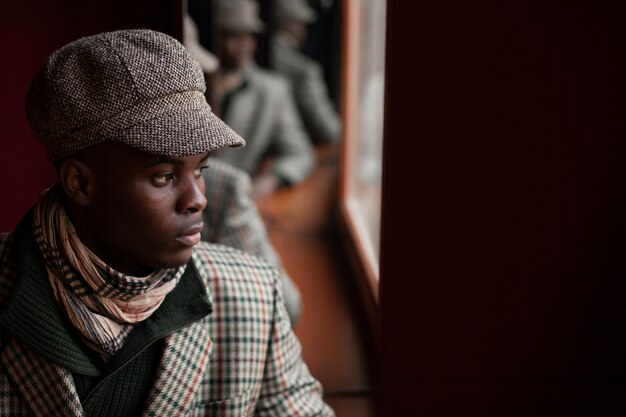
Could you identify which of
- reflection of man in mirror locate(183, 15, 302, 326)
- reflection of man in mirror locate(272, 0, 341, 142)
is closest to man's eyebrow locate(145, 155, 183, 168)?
reflection of man in mirror locate(183, 15, 302, 326)

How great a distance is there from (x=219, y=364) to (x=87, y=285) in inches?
8.3

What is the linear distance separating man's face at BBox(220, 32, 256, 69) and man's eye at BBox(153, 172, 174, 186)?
2.01 metres

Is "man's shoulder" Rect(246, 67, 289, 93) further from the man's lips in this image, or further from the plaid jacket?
the man's lips

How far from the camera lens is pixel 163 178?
990 mm

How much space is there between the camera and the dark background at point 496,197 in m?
1.03

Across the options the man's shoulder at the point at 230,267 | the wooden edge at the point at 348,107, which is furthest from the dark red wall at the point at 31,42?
the wooden edge at the point at 348,107

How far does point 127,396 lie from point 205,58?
133 cm

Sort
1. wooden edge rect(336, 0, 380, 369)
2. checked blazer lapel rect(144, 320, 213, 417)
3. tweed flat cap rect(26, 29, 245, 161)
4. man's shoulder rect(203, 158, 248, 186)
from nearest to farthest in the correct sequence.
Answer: tweed flat cap rect(26, 29, 245, 161) < checked blazer lapel rect(144, 320, 213, 417) < man's shoulder rect(203, 158, 248, 186) < wooden edge rect(336, 0, 380, 369)

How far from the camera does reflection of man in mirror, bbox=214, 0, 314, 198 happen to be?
2.97 m

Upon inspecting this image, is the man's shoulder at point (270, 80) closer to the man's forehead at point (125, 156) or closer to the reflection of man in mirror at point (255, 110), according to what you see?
the reflection of man in mirror at point (255, 110)

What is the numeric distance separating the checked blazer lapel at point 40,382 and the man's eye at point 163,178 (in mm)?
237

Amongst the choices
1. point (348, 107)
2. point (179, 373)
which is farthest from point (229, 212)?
point (348, 107)

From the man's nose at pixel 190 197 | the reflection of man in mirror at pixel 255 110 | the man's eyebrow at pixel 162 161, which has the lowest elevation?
the reflection of man in mirror at pixel 255 110

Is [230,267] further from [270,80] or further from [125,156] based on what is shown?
[270,80]
